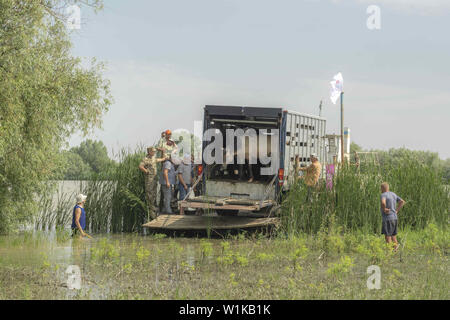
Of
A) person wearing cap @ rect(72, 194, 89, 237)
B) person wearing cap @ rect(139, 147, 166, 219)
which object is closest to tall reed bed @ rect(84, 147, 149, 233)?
person wearing cap @ rect(139, 147, 166, 219)

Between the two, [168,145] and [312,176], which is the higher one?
[168,145]

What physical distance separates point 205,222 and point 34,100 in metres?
5.87

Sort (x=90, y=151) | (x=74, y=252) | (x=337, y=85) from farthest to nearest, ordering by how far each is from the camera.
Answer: (x=90, y=151) < (x=337, y=85) < (x=74, y=252)

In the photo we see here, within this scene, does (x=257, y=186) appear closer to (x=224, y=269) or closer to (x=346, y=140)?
(x=224, y=269)

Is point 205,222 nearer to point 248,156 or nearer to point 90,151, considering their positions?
point 248,156

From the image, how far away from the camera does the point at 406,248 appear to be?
41.5ft

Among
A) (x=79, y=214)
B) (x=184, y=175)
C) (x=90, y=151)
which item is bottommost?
(x=79, y=214)

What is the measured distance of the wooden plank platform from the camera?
586 inches

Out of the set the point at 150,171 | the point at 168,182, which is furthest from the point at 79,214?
the point at 168,182

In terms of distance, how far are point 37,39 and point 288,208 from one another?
8.66m

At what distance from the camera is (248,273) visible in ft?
32.5

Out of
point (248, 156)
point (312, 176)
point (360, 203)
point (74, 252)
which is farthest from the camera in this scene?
point (248, 156)

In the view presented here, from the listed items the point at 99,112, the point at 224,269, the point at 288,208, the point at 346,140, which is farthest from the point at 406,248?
the point at 346,140

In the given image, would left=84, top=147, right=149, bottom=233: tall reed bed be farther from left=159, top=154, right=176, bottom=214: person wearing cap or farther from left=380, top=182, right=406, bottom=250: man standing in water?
left=380, top=182, right=406, bottom=250: man standing in water
